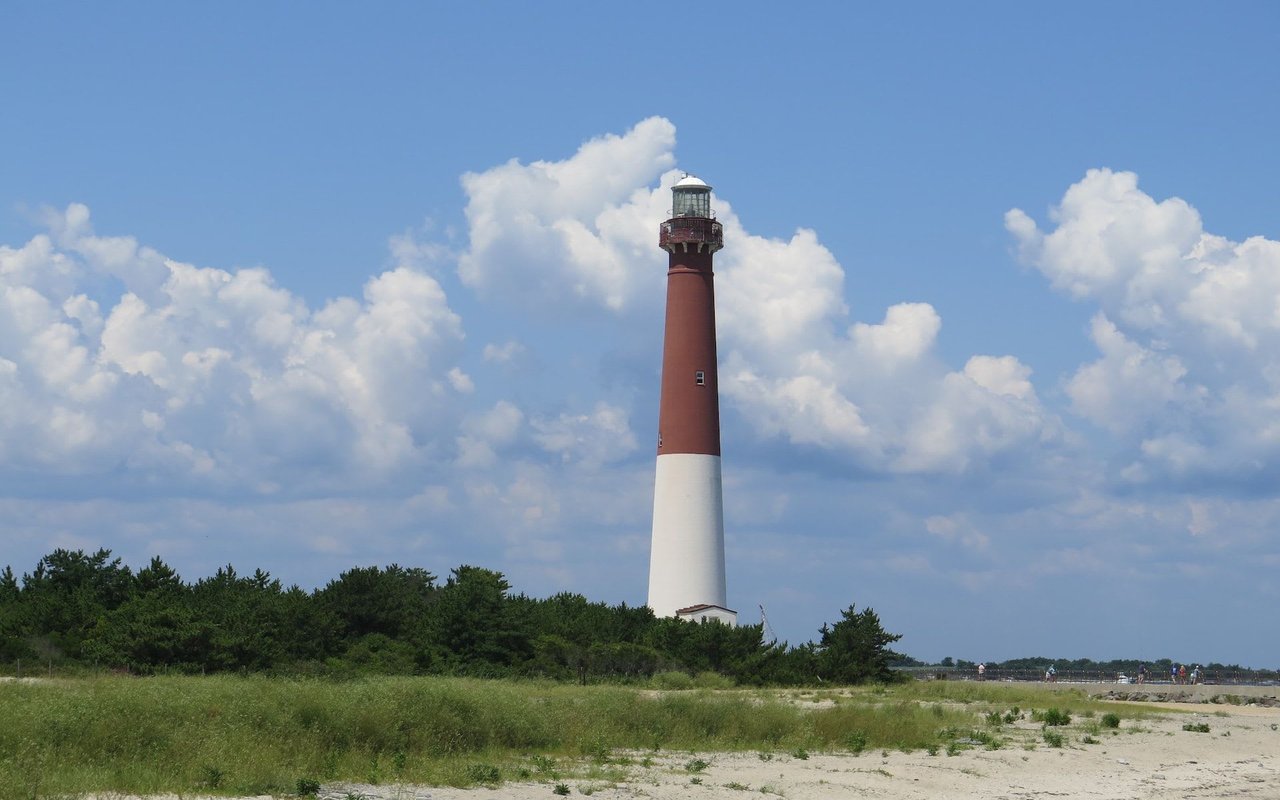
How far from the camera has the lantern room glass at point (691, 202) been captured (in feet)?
206

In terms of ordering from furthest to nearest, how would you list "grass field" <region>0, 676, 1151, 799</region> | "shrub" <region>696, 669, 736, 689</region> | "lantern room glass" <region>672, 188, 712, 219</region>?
1. "lantern room glass" <region>672, 188, 712, 219</region>
2. "shrub" <region>696, 669, 736, 689</region>
3. "grass field" <region>0, 676, 1151, 799</region>

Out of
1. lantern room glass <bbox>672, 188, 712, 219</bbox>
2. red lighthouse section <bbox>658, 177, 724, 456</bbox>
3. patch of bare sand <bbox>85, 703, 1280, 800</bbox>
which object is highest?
lantern room glass <bbox>672, 188, 712, 219</bbox>

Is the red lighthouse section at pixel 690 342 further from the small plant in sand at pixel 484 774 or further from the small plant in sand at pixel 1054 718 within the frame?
the small plant in sand at pixel 484 774

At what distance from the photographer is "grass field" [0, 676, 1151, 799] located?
20828 millimetres

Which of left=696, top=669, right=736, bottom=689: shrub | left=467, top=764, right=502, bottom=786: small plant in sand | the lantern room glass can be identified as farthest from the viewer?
the lantern room glass

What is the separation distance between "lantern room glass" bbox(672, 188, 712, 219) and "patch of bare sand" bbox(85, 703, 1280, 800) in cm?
3109

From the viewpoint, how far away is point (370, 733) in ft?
83.9

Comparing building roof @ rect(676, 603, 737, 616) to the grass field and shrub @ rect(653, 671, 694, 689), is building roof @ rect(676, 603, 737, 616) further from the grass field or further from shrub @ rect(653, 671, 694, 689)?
the grass field

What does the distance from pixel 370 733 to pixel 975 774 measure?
1262 centimetres

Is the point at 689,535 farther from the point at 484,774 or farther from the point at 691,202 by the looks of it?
the point at 484,774

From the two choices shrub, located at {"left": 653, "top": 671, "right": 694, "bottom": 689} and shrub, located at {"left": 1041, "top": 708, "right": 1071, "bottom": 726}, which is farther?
shrub, located at {"left": 653, "top": 671, "right": 694, "bottom": 689}

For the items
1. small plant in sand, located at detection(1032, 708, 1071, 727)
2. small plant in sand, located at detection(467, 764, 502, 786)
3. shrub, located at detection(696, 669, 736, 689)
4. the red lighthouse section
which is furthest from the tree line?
small plant in sand, located at detection(467, 764, 502, 786)

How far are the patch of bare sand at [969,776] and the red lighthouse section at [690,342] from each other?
927 inches

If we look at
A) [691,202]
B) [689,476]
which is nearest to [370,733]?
[689,476]
